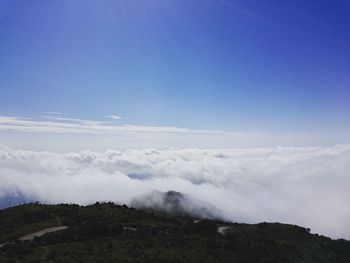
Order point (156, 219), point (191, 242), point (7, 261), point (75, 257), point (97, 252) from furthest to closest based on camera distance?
point (156, 219) → point (191, 242) → point (97, 252) → point (75, 257) → point (7, 261)

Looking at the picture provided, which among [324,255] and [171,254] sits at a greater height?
[171,254]

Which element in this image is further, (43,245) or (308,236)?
(308,236)

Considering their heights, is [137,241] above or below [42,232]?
above

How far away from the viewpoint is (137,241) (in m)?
84.4

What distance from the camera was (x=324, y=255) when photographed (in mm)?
112500

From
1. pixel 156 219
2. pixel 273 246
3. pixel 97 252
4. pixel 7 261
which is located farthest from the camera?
pixel 156 219

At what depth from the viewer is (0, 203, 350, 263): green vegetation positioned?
238 feet

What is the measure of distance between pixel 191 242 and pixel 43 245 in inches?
1208

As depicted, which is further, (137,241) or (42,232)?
(42,232)

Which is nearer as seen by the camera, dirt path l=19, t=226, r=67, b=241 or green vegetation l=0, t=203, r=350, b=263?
green vegetation l=0, t=203, r=350, b=263

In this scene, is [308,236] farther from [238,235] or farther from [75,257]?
[75,257]

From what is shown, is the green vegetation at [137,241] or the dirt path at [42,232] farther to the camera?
the dirt path at [42,232]

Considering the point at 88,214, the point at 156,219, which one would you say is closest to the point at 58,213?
the point at 88,214

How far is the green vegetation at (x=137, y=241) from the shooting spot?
2854 inches
